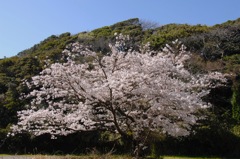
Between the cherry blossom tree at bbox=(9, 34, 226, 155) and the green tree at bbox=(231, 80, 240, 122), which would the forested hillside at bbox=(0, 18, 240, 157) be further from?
the cherry blossom tree at bbox=(9, 34, 226, 155)

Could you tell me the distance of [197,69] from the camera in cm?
1759

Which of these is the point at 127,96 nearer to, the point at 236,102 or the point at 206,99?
the point at 206,99

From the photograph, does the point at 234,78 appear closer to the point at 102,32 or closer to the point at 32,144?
the point at 32,144

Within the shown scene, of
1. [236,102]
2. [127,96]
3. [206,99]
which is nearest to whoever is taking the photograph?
[127,96]

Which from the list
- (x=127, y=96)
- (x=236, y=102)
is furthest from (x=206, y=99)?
(x=127, y=96)

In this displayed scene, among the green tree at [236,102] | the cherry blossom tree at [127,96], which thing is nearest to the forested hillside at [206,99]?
the green tree at [236,102]

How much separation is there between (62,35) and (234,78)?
16.4 metres

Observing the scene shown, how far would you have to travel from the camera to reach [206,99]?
16.2 meters

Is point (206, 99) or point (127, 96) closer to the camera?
point (127, 96)

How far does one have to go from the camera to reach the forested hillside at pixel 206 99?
45.1ft

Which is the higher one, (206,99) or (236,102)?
(206,99)

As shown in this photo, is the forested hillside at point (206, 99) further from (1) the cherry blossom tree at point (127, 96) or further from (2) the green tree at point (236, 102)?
(1) the cherry blossom tree at point (127, 96)

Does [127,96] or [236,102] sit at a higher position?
[127,96]

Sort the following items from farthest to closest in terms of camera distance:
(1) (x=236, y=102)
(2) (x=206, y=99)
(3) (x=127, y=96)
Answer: (2) (x=206, y=99) → (1) (x=236, y=102) → (3) (x=127, y=96)
